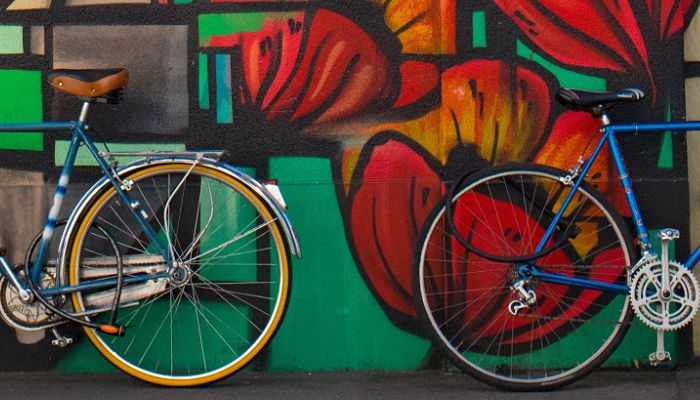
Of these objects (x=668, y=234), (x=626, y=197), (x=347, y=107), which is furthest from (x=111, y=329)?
(x=668, y=234)

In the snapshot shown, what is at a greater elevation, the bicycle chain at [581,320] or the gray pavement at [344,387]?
the bicycle chain at [581,320]

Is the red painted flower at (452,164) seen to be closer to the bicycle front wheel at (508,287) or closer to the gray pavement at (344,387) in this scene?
the bicycle front wheel at (508,287)

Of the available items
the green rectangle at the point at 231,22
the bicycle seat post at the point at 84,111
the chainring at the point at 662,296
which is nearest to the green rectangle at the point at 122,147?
the bicycle seat post at the point at 84,111

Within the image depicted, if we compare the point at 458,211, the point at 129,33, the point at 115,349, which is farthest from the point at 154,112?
the point at 458,211

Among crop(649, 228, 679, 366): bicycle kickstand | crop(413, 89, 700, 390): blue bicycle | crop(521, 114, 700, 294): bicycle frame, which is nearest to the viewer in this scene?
crop(649, 228, 679, 366): bicycle kickstand

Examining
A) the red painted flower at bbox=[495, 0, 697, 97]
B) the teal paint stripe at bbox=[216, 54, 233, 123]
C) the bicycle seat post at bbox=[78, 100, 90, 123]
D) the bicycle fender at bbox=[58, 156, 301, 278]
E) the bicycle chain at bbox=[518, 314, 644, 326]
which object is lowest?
the bicycle chain at bbox=[518, 314, 644, 326]

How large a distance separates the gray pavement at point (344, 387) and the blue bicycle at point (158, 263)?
0.41 ft

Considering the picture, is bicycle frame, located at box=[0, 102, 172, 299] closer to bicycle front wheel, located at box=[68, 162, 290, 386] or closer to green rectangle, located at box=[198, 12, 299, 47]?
bicycle front wheel, located at box=[68, 162, 290, 386]

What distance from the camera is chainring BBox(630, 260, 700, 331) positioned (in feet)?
14.3

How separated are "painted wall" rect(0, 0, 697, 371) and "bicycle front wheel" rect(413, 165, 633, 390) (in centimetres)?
15

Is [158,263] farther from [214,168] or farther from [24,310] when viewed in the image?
[24,310]

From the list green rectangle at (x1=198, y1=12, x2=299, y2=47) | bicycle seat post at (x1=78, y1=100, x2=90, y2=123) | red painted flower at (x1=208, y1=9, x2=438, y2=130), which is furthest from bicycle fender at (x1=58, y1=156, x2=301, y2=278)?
green rectangle at (x1=198, y1=12, x2=299, y2=47)

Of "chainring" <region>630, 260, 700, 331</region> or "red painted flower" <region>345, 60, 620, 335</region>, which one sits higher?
"red painted flower" <region>345, 60, 620, 335</region>

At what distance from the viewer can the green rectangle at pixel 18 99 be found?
4.95 metres
